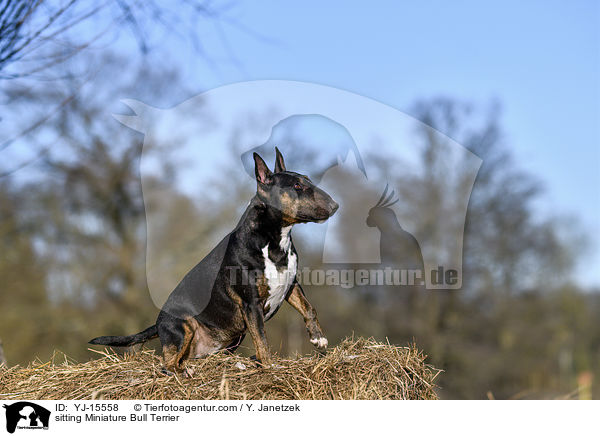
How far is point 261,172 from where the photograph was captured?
2.66 meters

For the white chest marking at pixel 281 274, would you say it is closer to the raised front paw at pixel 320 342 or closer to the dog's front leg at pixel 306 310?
the dog's front leg at pixel 306 310

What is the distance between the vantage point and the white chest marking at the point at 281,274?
8.94ft

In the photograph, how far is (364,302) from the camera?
1430 cm

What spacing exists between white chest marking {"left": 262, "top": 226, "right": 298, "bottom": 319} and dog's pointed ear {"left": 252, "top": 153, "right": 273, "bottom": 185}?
0.26 metres

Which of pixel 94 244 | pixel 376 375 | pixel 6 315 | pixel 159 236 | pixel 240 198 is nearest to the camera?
pixel 376 375

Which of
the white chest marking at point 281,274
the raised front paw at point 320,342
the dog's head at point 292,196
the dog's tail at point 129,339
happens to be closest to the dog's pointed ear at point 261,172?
the dog's head at point 292,196

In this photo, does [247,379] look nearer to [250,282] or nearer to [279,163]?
[250,282]

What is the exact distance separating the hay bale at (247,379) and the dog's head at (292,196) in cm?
76
